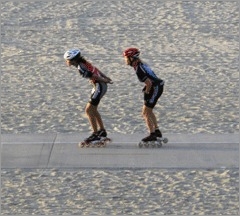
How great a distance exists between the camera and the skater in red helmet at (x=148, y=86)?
15547mm

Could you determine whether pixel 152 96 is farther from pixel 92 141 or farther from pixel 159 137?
pixel 92 141

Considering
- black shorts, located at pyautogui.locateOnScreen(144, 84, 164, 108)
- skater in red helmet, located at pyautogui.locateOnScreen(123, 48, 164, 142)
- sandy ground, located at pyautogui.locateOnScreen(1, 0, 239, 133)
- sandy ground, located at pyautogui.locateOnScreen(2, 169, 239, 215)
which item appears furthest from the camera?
sandy ground, located at pyautogui.locateOnScreen(1, 0, 239, 133)

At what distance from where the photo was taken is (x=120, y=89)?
63.6 feet

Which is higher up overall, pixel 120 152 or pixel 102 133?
pixel 102 133

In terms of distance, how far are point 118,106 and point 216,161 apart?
11.5 ft

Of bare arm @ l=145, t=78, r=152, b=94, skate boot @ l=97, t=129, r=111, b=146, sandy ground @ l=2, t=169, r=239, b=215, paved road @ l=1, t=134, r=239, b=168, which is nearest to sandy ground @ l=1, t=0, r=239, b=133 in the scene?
paved road @ l=1, t=134, r=239, b=168

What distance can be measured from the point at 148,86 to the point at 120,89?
380 centimetres

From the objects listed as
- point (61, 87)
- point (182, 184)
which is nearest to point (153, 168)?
point (182, 184)

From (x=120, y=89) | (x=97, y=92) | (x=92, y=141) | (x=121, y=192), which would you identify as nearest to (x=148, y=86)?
(x=97, y=92)

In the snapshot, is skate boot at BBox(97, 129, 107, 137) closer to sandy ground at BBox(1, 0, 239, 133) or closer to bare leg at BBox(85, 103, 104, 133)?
bare leg at BBox(85, 103, 104, 133)

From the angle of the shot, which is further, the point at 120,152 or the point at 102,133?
the point at 102,133

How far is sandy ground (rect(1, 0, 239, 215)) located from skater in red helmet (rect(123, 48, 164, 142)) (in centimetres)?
97

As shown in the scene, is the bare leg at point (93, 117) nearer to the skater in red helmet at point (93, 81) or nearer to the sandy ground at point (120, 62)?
the skater in red helmet at point (93, 81)

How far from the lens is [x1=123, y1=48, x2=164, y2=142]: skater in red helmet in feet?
51.0
